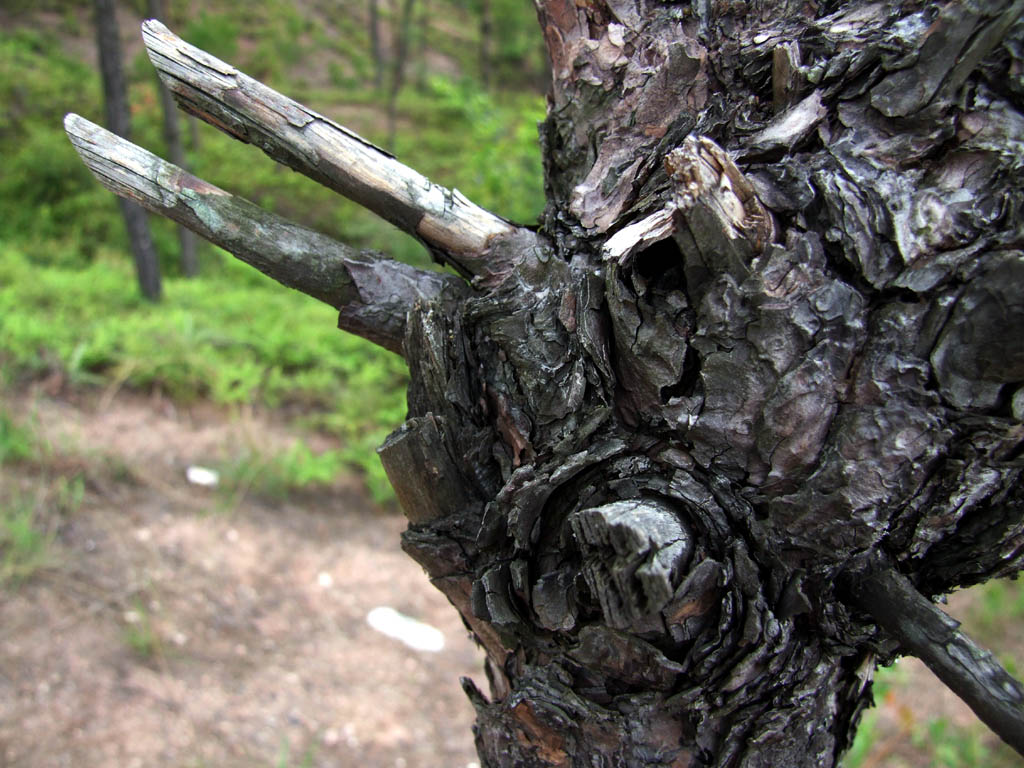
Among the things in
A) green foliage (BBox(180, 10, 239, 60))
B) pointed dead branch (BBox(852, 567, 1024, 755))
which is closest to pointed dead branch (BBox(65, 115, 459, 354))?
pointed dead branch (BBox(852, 567, 1024, 755))

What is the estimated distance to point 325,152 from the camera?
1093 mm

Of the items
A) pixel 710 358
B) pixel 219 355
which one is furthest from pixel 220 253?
pixel 710 358

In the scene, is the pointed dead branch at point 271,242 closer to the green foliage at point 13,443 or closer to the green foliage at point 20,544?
the green foliage at point 20,544

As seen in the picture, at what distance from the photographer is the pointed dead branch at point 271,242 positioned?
1.10m

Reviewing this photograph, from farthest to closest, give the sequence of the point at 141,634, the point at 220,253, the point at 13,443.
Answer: the point at 220,253, the point at 13,443, the point at 141,634

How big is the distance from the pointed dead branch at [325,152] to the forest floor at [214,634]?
96.2 inches

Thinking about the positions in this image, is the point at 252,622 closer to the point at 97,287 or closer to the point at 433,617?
the point at 433,617

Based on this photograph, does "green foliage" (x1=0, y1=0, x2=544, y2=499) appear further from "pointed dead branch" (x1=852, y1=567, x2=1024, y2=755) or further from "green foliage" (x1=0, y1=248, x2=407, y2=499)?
"pointed dead branch" (x1=852, y1=567, x2=1024, y2=755)

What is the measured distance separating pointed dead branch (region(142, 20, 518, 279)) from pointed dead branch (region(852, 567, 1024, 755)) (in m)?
0.70

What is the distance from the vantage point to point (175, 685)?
3.17 meters

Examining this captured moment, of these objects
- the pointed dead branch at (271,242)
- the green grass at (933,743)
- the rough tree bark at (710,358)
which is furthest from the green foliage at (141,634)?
the green grass at (933,743)

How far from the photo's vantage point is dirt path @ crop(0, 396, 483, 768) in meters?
2.96

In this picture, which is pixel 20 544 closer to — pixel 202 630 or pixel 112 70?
pixel 202 630

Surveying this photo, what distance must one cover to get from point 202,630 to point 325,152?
123 inches
